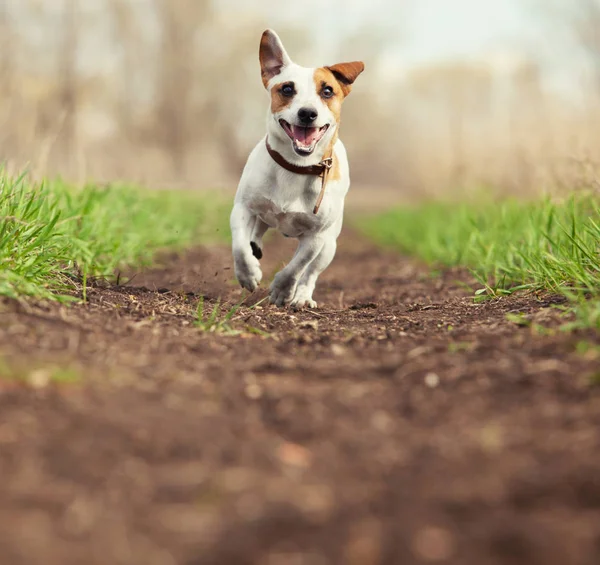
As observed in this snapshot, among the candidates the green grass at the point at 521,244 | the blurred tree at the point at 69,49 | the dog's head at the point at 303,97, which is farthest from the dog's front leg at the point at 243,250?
the blurred tree at the point at 69,49

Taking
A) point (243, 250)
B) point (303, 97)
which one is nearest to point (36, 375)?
point (243, 250)

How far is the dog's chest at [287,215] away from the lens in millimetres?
4137

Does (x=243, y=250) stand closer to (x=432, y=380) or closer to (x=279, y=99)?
(x=279, y=99)

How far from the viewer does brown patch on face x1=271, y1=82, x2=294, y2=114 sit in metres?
3.98

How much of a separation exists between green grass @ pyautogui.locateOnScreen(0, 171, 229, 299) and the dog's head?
0.83 metres

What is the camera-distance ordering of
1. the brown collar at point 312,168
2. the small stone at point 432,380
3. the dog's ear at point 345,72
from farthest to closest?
the dog's ear at point 345,72
the brown collar at point 312,168
the small stone at point 432,380

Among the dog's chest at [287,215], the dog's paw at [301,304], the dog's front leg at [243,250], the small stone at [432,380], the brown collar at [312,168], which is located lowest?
the dog's paw at [301,304]

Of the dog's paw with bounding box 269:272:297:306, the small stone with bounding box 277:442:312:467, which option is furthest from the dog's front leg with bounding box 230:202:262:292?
the small stone with bounding box 277:442:312:467

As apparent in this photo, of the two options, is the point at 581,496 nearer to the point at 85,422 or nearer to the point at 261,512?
the point at 261,512

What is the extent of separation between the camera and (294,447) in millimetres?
1981

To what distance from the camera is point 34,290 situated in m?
3.20

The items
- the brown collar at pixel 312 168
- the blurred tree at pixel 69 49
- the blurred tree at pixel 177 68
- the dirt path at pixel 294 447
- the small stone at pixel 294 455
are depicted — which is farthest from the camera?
the blurred tree at pixel 177 68

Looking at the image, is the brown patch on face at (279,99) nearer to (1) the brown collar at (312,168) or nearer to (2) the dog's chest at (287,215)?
(1) the brown collar at (312,168)

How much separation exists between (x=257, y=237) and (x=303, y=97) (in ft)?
3.14
